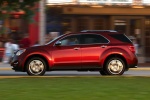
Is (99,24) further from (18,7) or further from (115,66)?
(18,7)

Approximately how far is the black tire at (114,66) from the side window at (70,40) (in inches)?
55.0

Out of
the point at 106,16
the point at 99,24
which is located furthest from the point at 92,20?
the point at 106,16

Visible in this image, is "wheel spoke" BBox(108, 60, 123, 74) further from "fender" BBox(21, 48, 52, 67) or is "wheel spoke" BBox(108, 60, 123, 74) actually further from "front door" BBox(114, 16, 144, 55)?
"front door" BBox(114, 16, 144, 55)

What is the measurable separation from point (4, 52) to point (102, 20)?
6165 millimetres

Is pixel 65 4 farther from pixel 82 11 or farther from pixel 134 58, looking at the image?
pixel 134 58

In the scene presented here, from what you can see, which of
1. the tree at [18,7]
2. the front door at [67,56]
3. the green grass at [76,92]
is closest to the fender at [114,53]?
the front door at [67,56]

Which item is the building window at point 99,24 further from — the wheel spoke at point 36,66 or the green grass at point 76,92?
the green grass at point 76,92

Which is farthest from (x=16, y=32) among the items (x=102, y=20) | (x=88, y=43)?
Result: (x=88, y=43)

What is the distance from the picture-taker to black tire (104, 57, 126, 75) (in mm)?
15703

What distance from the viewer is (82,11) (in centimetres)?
2533

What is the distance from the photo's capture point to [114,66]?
1576 cm

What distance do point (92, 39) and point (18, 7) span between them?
6.94 meters

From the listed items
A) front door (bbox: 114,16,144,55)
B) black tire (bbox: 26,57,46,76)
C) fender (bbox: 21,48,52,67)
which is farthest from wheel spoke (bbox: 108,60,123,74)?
front door (bbox: 114,16,144,55)

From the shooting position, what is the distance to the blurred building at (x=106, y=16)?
25.1 metres
